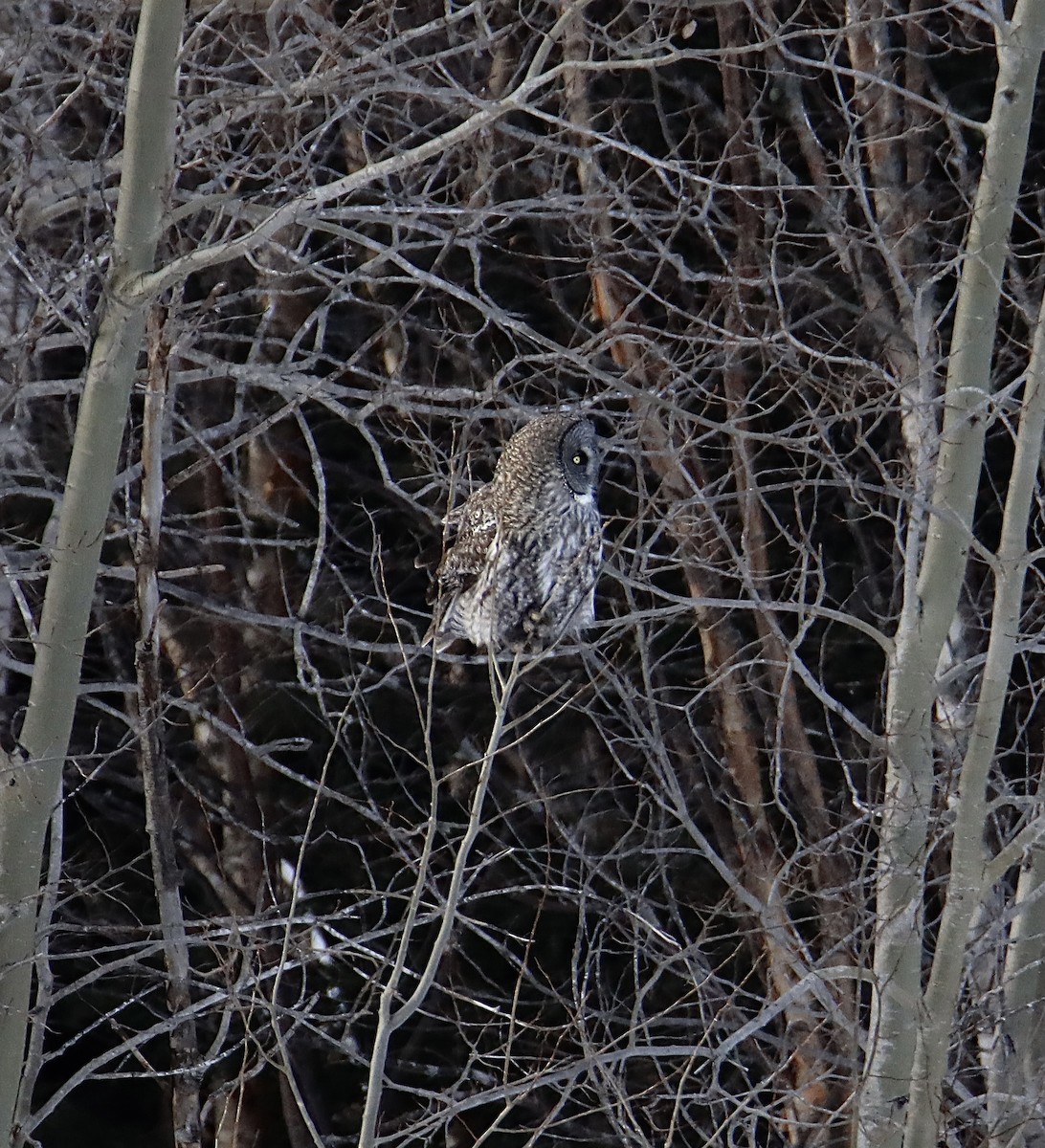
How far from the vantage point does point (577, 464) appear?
6.27m

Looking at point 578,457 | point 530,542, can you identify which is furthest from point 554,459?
point 530,542

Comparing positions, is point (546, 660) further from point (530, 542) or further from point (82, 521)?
point (82, 521)

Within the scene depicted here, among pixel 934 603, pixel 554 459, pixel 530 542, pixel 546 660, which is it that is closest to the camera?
pixel 934 603

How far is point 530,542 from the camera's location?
20.9ft

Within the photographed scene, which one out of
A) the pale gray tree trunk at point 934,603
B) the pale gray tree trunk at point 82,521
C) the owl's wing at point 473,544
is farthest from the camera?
the owl's wing at point 473,544

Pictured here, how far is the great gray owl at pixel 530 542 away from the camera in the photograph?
6250mm

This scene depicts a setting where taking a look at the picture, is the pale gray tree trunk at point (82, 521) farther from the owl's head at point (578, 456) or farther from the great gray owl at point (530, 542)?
the owl's head at point (578, 456)

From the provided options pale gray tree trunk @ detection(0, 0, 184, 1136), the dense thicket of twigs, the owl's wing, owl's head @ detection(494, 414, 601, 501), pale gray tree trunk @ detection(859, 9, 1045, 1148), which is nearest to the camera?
pale gray tree trunk @ detection(0, 0, 184, 1136)

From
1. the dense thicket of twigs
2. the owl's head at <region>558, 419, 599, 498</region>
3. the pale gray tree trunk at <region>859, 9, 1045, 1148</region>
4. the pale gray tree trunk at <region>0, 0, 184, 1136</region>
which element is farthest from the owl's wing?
the pale gray tree trunk at <region>0, 0, 184, 1136</region>

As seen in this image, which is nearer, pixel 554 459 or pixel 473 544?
pixel 554 459

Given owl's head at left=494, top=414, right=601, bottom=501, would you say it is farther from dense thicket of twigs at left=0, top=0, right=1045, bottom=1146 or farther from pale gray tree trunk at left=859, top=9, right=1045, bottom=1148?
pale gray tree trunk at left=859, top=9, right=1045, bottom=1148

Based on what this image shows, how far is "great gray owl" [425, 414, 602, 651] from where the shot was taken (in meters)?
6.25

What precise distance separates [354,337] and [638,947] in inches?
194

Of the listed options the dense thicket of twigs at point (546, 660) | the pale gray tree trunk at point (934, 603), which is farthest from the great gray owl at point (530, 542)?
the pale gray tree trunk at point (934, 603)
